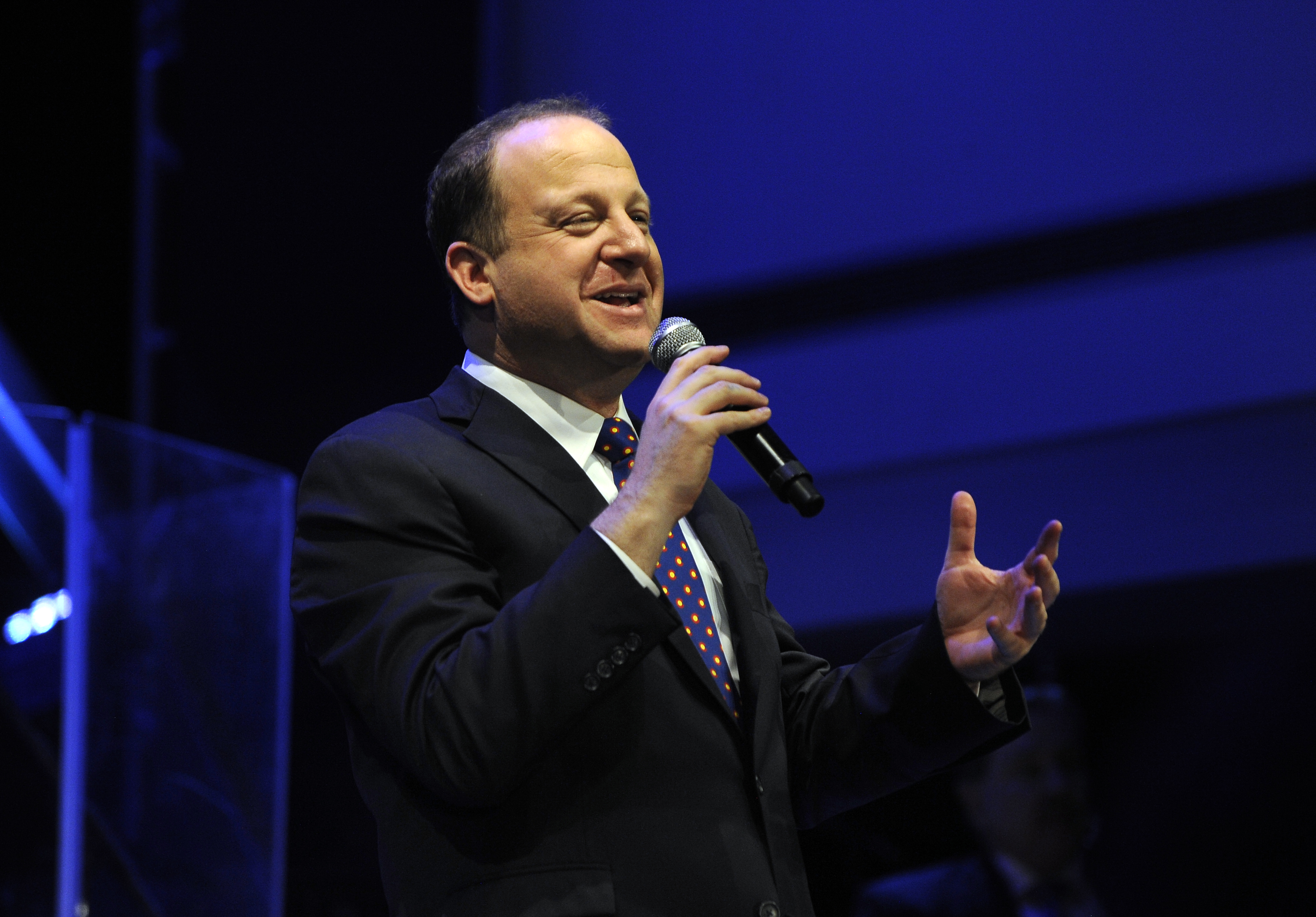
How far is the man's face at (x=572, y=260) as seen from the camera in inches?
56.2

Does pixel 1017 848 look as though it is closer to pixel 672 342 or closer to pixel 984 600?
pixel 984 600

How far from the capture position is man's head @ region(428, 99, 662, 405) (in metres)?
1.43

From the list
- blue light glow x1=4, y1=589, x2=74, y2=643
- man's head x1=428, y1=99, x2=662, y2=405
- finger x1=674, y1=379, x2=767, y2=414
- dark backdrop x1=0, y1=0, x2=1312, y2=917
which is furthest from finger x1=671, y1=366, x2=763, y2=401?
dark backdrop x1=0, y1=0, x2=1312, y2=917

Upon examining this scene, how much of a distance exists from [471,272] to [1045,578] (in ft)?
2.35

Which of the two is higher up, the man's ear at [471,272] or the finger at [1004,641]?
the man's ear at [471,272]

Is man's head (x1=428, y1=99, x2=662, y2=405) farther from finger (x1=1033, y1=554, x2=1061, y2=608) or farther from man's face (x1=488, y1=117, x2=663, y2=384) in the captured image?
finger (x1=1033, y1=554, x2=1061, y2=608)

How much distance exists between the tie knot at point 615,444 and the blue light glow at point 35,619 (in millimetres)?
2022

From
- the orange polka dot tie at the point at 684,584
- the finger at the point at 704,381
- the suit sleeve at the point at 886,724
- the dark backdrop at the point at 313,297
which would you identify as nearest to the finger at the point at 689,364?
the finger at the point at 704,381

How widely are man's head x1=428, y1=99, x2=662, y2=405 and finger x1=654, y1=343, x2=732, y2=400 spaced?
0.70 ft

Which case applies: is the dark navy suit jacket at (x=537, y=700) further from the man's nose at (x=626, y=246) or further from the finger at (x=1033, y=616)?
the man's nose at (x=626, y=246)

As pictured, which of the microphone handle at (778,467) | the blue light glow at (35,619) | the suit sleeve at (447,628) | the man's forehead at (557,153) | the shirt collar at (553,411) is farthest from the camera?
the blue light glow at (35,619)

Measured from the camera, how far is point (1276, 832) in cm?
300

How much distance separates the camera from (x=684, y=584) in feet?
4.37

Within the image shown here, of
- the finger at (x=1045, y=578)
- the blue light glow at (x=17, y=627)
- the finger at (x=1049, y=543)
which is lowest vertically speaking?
the blue light glow at (x=17, y=627)
